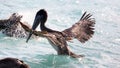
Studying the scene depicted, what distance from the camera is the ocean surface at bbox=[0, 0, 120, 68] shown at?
8.94 m

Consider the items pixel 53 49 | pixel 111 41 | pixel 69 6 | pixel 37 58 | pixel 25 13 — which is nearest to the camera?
pixel 37 58

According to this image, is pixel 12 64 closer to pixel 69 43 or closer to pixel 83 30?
pixel 83 30

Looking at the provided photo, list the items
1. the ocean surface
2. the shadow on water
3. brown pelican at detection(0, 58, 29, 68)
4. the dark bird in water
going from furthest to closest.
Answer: the dark bird in water, the ocean surface, the shadow on water, brown pelican at detection(0, 58, 29, 68)

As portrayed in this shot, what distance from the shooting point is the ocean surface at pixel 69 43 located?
894 centimetres

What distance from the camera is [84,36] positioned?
1027 centimetres

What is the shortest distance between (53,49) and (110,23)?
14.3 feet

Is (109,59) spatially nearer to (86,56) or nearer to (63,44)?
(86,56)

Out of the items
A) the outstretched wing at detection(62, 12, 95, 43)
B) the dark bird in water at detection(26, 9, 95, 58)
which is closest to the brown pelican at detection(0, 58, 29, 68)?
the dark bird in water at detection(26, 9, 95, 58)

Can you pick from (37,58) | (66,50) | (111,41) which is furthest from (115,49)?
(37,58)

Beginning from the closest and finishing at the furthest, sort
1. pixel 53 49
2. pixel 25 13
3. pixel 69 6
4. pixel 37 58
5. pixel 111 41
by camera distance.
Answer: pixel 37 58
pixel 53 49
pixel 111 41
pixel 25 13
pixel 69 6

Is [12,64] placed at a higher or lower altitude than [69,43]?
higher

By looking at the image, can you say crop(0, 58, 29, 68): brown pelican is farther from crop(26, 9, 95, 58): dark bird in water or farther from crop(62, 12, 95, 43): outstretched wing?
crop(62, 12, 95, 43): outstretched wing

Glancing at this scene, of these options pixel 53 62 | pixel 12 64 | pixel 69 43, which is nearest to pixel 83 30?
pixel 69 43

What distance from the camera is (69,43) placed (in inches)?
429
